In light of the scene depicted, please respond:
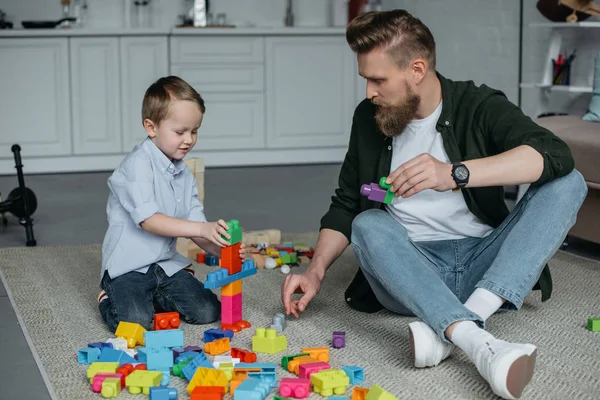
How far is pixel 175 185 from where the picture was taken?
2.34 meters

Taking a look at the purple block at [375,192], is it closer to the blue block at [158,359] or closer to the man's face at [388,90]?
the man's face at [388,90]

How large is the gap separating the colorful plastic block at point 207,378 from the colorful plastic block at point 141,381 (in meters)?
0.07

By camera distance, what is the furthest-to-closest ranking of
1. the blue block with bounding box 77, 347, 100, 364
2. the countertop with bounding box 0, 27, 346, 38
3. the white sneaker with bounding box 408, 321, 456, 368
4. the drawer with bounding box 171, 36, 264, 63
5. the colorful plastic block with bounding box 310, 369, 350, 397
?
the drawer with bounding box 171, 36, 264, 63 → the countertop with bounding box 0, 27, 346, 38 → the blue block with bounding box 77, 347, 100, 364 → the white sneaker with bounding box 408, 321, 456, 368 → the colorful plastic block with bounding box 310, 369, 350, 397

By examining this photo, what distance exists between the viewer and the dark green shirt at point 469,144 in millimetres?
1991

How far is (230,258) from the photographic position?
7.02ft

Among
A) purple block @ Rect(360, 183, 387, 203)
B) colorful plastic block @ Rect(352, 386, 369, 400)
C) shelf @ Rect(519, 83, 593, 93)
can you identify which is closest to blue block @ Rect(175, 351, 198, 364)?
colorful plastic block @ Rect(352, 386, 369, 400)

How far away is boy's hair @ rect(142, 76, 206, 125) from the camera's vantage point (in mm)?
2207

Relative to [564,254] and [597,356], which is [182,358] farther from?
[564,254]

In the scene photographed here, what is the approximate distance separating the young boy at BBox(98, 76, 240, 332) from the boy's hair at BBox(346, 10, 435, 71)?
1.52ft

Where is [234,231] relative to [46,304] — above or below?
above

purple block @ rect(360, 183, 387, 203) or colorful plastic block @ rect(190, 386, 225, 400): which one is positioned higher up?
purple block @ rect(360, 183, 387, 203)

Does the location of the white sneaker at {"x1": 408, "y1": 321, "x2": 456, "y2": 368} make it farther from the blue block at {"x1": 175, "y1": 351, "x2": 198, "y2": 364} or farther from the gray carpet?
the blue block at {"x1": 175, "y1": 351, "x2": 198, "y2": 364}

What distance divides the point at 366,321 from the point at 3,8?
433 cm

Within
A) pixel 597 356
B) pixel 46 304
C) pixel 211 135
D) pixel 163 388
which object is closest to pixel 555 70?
pixel 211 135
